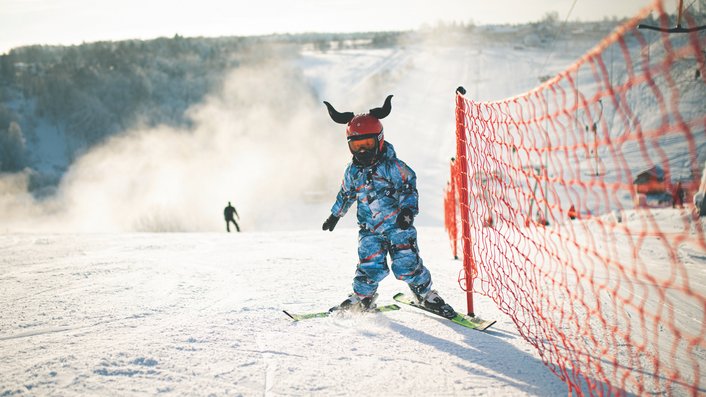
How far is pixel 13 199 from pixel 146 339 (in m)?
41.0

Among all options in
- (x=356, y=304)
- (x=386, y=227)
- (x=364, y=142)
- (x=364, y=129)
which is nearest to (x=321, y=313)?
(x=356, y=304)

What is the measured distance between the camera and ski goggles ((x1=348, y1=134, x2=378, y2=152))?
353cm

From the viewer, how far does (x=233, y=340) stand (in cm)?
313

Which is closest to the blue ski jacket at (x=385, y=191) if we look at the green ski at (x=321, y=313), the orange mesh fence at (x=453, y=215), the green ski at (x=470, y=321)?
the green ski at (x=321, y=313)

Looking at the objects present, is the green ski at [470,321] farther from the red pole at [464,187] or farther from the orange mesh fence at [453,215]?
the orange mesh fence at [453,215]

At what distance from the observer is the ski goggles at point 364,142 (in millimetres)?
3531

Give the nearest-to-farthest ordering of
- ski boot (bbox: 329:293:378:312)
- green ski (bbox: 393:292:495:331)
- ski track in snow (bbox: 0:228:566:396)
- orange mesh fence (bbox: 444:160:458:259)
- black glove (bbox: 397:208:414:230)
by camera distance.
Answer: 1. ski track in snow (bbox: 0:228:566:396)
2. green ski (bbox: 393:292:495:331)
3. black glove (bbox: 397:208:414:230)
4. ski boot (bbox: 329:293:378:312)
5. orange mesh fence (bbox: 444:160:458:259)

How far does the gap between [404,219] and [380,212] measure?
0.25 metres

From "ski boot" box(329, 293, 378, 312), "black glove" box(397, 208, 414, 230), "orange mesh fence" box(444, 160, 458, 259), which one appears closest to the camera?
"black glove" box(397, 208, 414, 230)

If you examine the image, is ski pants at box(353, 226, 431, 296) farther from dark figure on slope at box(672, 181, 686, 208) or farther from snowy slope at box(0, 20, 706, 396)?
dark figure on slope at box(672, 181, 686, 208)

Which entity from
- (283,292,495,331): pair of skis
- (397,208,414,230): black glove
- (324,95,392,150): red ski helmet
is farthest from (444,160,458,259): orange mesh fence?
(324,95,392,150): red ski helmet

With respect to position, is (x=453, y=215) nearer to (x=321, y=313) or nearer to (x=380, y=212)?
(x=380, y=212)

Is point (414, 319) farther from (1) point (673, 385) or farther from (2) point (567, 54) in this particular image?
(2) point (567, 54)

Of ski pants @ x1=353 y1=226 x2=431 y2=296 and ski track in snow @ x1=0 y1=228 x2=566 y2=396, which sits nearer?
ski track in snow @ x1=0 y1=228 x2=566 y2=396
